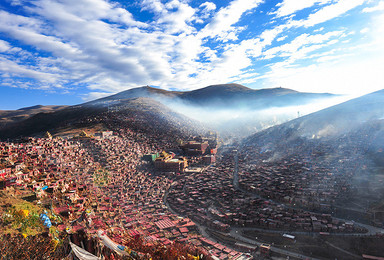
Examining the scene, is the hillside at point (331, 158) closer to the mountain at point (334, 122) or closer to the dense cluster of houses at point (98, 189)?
the mountain at point (334, 122)

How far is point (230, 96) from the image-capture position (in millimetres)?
120312

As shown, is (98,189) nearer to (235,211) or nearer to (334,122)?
(235,211)

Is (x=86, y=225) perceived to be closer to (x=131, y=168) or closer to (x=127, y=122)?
(x=131, y=168)

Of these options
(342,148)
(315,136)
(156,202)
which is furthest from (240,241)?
(315,136)

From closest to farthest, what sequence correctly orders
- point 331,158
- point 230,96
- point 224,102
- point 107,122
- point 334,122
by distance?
point 331,158
point 334,122
point 107,122
point 224,102
point 230,96

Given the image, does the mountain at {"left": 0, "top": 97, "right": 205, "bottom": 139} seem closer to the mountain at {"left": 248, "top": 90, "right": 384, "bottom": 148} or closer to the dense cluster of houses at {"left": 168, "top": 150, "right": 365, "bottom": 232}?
the mountain at {"left": 248, "top": 90, "right": 384, "bottom": 148}

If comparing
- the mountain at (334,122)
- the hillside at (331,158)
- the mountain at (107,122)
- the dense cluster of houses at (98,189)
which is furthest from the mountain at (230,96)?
the dense cluster of houses at (98,189)

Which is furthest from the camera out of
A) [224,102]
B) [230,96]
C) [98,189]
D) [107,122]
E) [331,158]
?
[230,96]

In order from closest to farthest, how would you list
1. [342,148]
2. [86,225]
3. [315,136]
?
1. [86,225]
2. [342,148]
3. [315,136]

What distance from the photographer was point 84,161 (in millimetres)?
25422

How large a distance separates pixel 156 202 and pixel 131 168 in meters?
8.99

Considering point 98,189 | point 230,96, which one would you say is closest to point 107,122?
point 98,189

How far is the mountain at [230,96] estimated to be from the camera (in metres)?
107

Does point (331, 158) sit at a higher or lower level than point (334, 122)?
lower
